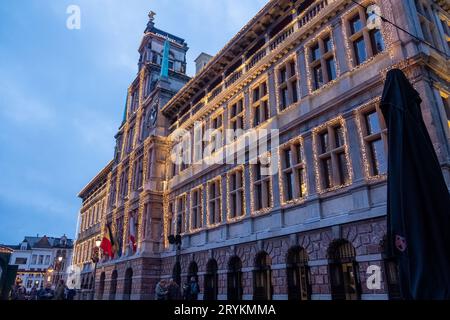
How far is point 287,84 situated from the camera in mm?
16594

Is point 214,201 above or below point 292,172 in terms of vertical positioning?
above

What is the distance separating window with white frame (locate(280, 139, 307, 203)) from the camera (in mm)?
14516

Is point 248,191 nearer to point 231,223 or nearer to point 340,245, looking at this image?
point 231,223

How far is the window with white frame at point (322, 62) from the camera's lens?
14.6 meters

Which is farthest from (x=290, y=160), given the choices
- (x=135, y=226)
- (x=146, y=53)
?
(x=146, y=53)

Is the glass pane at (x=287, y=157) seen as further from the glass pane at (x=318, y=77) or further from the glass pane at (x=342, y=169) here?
the glass pane at (x=318, y=77)

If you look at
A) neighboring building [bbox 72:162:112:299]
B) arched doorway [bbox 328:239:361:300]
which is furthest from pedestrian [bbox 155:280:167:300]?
neighboring building [bbox 72:162:112:299]

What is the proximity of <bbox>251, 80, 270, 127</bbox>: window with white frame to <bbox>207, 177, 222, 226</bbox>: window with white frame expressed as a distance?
165 inches

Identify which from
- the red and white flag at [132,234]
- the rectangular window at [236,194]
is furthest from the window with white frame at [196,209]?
the red and white flag at [132,234]

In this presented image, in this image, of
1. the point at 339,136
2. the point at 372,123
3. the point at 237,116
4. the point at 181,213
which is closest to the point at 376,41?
the point at 372,123

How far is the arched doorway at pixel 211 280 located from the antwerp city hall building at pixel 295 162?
5cm

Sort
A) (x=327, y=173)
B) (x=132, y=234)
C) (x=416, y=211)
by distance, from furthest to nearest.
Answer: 1. (x=132, y=234)
2. (x=327, y=173)
3. (x=416, y=211)

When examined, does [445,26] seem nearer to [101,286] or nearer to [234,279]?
[234,279]

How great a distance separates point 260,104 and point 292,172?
4883mm
